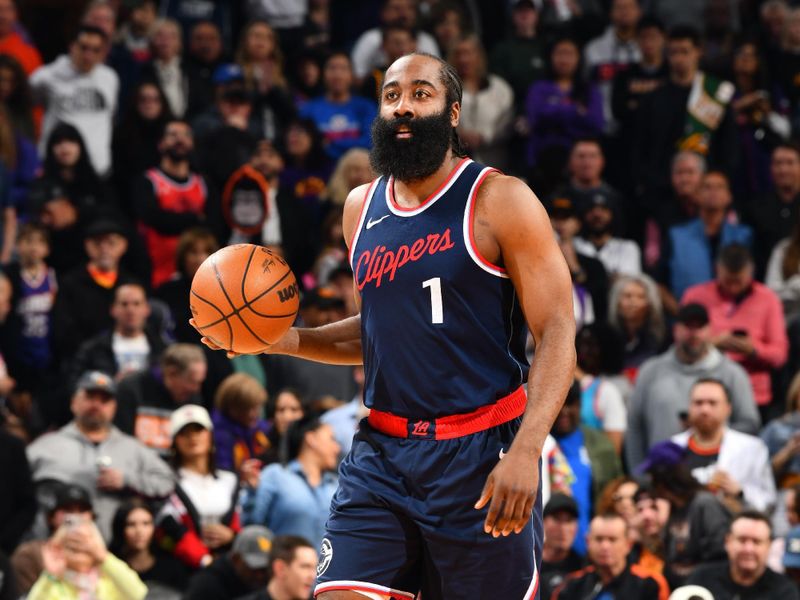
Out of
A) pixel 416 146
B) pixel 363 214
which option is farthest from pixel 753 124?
pixel 416 146

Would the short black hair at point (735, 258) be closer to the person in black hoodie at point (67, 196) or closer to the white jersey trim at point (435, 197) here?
the person in black hoodie at point (67, 196)

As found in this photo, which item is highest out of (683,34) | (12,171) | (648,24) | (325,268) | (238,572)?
(648,24)

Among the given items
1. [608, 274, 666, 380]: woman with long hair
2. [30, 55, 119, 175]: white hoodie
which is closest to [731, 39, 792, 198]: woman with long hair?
[608, 274, 666, 380]: woman with long hair

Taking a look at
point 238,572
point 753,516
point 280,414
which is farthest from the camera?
point 280,414

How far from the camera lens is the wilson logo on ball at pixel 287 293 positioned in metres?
5.23

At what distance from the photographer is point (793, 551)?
29.8ft

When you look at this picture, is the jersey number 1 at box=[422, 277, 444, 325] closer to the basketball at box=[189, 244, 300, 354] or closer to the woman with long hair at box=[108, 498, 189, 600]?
the basketball at box=[189, 244, 300, 354]

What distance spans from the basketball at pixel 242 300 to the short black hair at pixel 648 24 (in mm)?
9978

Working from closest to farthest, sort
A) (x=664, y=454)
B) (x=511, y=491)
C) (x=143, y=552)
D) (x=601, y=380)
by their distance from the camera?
(x=511, y=491)
(x=143, y=552)
(x=664, y=454)
(x=601, y=380)

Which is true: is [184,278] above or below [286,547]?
above

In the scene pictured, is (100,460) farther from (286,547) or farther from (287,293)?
(287,293)

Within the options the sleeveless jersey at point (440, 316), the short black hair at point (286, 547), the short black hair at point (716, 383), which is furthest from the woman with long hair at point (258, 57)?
the sleeveless jersey at point (440, 316)

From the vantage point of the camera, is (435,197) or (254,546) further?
(254,546)

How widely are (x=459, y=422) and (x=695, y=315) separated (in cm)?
614
